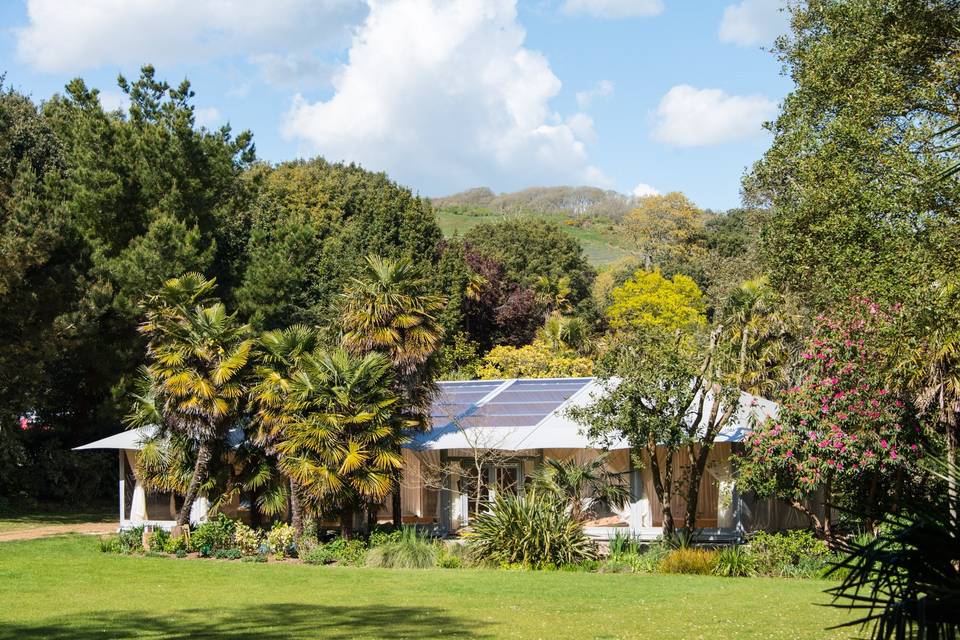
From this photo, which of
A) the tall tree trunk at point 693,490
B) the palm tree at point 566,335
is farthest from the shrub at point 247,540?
the palm tree at point 566,335

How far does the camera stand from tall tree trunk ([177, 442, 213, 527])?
23.3 meters

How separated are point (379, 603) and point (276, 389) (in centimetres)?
880

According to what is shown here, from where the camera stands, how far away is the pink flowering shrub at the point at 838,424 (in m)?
18.0

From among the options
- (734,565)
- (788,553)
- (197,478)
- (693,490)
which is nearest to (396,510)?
(197,478)

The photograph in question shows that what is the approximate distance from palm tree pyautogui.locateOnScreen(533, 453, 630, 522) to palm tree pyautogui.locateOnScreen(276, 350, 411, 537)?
3.22 metres

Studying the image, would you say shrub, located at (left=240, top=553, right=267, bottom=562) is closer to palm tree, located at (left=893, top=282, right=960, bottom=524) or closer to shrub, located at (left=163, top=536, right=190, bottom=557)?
shrub, located at (left=163, top=536, right=190, bottom=557)

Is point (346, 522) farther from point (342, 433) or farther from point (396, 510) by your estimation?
point (342, 433)

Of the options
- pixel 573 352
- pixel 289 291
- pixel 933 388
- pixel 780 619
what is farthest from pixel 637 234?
pixel 780 619

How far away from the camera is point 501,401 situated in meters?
27.3

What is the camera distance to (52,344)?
3005 centimetres

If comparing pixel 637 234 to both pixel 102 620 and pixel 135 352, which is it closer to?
pixel 135 352

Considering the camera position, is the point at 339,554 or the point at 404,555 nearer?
the point at 404,555

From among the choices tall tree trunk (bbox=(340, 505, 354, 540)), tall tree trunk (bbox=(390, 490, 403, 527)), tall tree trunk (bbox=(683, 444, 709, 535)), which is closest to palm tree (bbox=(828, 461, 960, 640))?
tall tree trunk (bbox=(683, 444, 709, 535))

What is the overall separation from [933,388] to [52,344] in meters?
24.0
